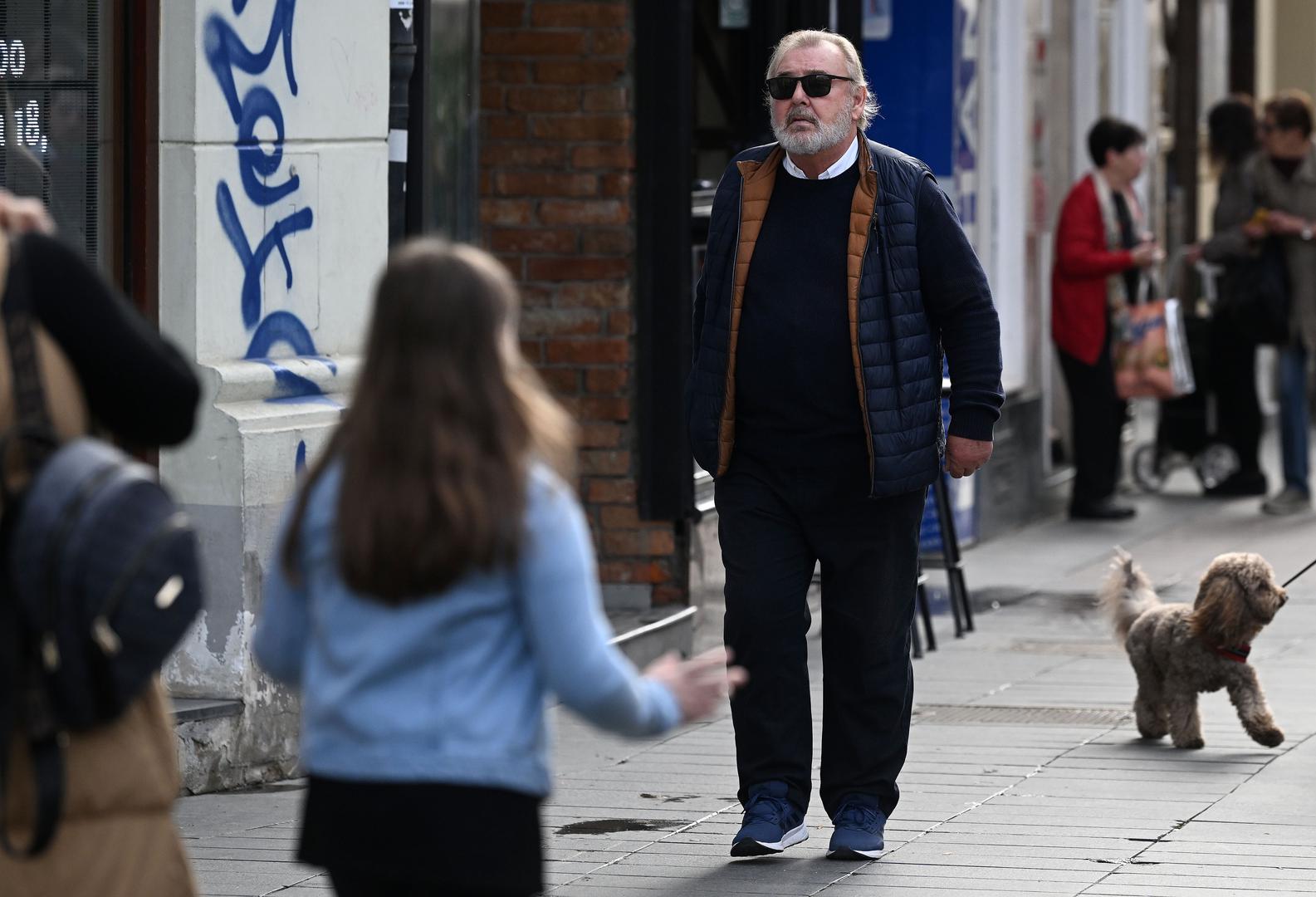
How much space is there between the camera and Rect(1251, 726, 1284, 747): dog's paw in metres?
7.50

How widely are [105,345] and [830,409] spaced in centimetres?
299

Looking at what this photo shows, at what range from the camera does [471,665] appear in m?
3.25

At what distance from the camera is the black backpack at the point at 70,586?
3232 mm

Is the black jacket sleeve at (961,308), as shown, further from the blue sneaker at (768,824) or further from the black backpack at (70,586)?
the black backpack at (70,586)

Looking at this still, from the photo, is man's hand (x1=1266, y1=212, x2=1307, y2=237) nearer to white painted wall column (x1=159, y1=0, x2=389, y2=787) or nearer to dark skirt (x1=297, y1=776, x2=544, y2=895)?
white painted wall column (x1=159, y1=0, x2=389, y2=787)

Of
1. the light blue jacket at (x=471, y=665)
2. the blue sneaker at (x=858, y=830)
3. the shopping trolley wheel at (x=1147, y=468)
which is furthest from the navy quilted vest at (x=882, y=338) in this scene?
the shopping trolley wheel at (x=1147, y=468)

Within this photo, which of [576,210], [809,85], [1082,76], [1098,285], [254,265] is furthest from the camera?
[1082,76]

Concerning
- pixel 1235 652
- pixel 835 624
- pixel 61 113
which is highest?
pixel 61 113

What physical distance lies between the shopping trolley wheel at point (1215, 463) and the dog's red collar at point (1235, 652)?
7.84 meters

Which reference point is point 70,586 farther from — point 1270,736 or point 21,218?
point 1270,736

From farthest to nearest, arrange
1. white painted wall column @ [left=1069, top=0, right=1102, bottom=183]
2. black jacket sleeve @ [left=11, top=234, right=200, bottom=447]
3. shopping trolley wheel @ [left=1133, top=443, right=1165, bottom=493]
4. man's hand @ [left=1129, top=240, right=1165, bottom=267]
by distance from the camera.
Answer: shopping trolley wheel @ [left=1133, top=443, right=1165, bottom=493]
white painted wall column @ [left=1069, top=0, right=1102, bottom=183]
man's hand @ [left=1129, top=240, right=1165, bottom=267]
black jacket sleeve @ [left=11, top=234, right=200, bottom=447]

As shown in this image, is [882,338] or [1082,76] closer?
[882,338]

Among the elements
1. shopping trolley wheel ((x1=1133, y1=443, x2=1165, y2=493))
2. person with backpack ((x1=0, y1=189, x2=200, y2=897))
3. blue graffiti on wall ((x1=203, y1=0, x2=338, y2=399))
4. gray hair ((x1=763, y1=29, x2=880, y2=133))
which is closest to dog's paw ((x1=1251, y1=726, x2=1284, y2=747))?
gray hair ((x1=763, y1=29, x2=880, y2=133))

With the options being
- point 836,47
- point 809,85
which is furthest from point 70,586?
point 836,47
